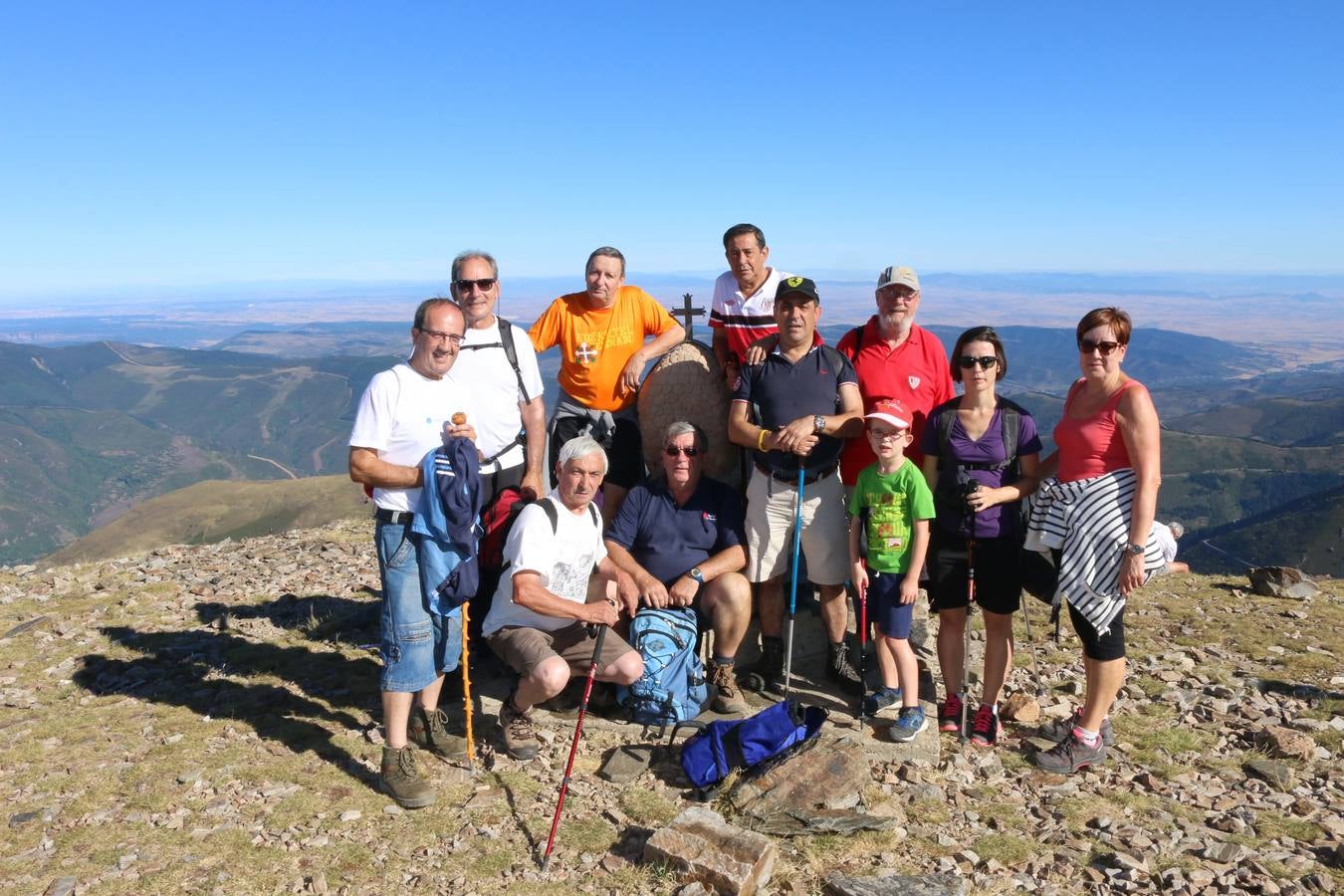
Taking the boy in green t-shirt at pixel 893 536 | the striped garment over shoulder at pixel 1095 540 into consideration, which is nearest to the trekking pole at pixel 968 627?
the boy in green t-shirt at pixel 893 536

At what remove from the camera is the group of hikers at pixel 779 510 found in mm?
6309

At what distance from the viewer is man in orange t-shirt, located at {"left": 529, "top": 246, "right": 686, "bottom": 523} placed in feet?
28.5

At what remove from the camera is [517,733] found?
7180 mm

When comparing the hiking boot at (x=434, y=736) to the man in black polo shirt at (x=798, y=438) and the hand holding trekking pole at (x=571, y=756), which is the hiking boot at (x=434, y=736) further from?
the man in black polo shirt at (x=798, y=438)

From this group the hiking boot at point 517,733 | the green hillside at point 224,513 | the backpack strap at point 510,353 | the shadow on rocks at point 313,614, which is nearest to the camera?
the hiking boot at point 517,733

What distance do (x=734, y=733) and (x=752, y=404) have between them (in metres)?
2.91

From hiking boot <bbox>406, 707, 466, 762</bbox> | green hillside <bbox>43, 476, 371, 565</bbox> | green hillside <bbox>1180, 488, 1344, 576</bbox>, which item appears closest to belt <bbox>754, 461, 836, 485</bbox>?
hiking boot <bbox>406, 707, 466, 762</bbox>

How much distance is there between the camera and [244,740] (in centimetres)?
750

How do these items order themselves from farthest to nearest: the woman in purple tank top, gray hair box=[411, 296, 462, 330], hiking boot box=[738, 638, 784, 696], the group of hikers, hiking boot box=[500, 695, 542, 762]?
hiking boot box=[738, 638, 784, 696]
hiking boot box=[500, 695, 542, 762]
the woman in purple tank top
the group of hikers
gray hair box=[411, 296, 462, 330]

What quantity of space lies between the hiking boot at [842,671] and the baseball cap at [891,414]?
260cm

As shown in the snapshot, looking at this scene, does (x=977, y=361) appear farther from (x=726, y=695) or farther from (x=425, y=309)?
(x=425, y=309)

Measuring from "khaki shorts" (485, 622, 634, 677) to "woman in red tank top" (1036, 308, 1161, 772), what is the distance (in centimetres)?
380

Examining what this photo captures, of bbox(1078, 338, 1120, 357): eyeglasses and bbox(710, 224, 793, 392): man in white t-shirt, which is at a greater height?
bbox(710, 224, 793, 392): man in white t-shirt

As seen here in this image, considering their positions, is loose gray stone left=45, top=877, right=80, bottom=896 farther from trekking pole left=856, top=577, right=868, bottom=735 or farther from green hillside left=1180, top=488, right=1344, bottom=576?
green hillside left=1180, top=488, right=1344, bottom=576
